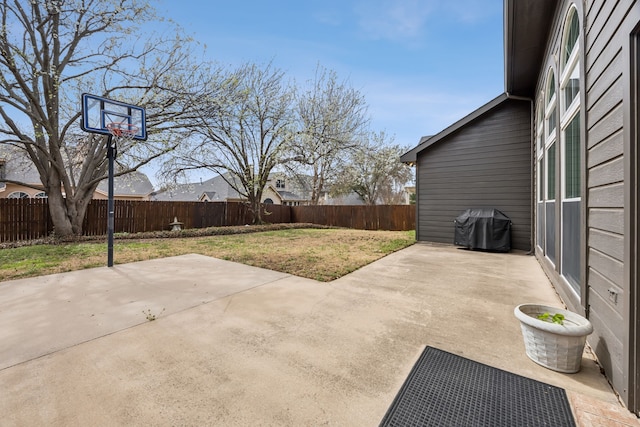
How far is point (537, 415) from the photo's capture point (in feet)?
4.59

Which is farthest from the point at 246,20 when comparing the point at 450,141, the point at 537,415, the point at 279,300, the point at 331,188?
the point at 331,188

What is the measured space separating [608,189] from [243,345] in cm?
280

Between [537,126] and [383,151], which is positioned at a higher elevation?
[383,151]

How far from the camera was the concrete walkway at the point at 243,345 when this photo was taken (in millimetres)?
1465

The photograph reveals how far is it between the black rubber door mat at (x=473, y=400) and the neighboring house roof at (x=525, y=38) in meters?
4.42

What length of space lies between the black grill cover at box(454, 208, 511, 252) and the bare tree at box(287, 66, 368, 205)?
31.3ft

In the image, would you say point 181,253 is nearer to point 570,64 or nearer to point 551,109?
point 570,64

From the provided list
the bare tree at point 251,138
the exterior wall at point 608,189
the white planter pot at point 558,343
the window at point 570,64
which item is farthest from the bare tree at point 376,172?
the white planter pot at point 558,343

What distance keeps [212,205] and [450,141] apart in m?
11.0

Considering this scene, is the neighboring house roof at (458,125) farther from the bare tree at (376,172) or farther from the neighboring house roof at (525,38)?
the bare tree at (376,172)

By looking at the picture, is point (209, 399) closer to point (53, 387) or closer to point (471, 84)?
point (53, 387)

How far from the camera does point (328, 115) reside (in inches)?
608

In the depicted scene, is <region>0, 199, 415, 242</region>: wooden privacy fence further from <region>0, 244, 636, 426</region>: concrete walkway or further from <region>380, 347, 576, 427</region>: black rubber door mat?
<region>380, 347, 576, 427</region>: black rubber door mat

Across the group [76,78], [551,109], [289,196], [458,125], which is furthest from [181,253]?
[289,196]
